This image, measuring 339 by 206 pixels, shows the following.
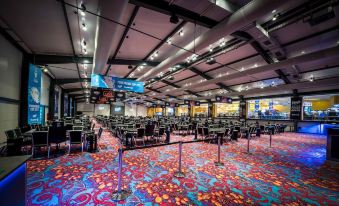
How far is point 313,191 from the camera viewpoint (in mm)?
3037

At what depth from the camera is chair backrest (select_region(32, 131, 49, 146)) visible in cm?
449

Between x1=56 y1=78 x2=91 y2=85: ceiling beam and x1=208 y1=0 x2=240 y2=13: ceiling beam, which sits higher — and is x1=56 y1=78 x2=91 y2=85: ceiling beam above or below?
below

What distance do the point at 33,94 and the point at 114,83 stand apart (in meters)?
3.65

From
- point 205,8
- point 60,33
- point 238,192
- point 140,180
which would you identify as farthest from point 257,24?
point 60,33

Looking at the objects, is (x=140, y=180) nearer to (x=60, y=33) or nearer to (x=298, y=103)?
(x=60, y=33)

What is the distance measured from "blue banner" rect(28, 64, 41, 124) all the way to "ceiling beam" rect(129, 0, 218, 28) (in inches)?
250

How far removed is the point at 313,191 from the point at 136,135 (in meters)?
5.80

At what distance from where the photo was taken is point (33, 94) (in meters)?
7.31

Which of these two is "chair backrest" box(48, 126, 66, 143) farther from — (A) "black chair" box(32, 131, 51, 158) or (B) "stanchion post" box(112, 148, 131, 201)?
(B) "stanchion post" box(112, 148, 131, 201)

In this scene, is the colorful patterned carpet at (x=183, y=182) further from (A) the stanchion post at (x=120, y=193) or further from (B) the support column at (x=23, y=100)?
(B) the support column at (x=23, y=100)

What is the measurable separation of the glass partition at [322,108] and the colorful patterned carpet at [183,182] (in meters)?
12.4

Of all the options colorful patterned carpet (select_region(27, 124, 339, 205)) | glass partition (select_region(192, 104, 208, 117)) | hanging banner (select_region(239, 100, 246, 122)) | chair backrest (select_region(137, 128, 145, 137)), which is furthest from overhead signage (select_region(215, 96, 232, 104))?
colorful patterned carpet (select_region(27, 124, 339, 205))

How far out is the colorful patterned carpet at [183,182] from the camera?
259 cm

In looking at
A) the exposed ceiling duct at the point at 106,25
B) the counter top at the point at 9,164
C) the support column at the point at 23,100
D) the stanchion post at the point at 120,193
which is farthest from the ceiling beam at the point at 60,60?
the counter top at the point at 9,164
